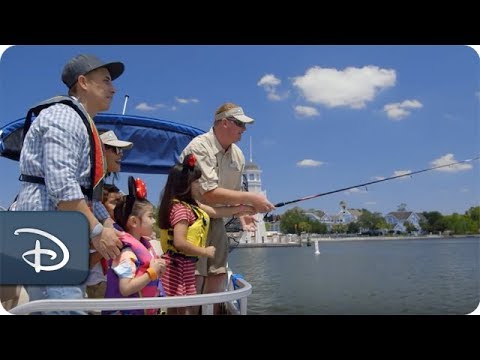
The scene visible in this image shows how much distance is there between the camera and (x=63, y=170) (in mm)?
1584

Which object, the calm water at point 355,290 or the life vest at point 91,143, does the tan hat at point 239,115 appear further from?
the calm water at point 355,290

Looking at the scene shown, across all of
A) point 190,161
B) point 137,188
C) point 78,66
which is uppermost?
point 78,66

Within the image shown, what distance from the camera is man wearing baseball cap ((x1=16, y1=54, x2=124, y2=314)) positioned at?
159 centimetres

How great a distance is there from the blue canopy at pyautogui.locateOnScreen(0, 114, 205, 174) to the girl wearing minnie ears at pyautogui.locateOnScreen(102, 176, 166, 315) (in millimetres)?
1161

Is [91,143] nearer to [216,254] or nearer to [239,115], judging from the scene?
[239,115]

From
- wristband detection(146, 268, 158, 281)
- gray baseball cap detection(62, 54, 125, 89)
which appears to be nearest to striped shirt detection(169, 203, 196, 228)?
wristband detection(146, 268, 158, 281)

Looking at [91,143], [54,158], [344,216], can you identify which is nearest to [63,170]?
[54,158]

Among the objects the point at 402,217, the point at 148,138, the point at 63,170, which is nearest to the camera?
the point at 63,170

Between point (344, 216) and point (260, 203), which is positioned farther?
point (344, 216)

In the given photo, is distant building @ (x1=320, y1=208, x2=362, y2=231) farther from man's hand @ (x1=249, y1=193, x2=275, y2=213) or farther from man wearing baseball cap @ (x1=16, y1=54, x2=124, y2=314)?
man wearing baseball cap @ (x1=16, y1=54, x2=124, y2=314)

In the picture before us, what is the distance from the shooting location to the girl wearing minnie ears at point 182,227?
208 cm

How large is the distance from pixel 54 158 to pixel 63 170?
2.0 inches

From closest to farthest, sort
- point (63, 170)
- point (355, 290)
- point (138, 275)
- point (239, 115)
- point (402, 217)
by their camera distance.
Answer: point (63, 170) → point (138, 275) → point (239, 115) → point (355, 290) → point (402, 217)
